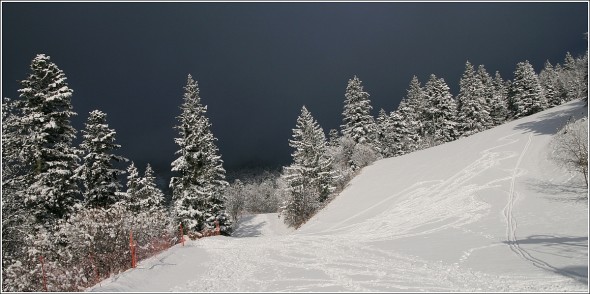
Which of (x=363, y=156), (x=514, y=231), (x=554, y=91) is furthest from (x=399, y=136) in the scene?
(x=514, y=231)

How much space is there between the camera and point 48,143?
19.9 m

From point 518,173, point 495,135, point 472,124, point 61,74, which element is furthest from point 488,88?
point 61,74

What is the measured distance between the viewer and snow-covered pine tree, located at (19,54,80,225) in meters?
18.7

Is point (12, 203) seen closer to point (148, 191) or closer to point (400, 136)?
point (148, 191)

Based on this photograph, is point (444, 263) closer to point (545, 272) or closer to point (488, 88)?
point (545, 272)

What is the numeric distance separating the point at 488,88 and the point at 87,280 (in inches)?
2716

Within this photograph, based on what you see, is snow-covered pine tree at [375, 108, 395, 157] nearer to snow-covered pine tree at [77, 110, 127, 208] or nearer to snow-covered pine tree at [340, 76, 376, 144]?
snow-covered pine tree at [340, 76, 376, 144]

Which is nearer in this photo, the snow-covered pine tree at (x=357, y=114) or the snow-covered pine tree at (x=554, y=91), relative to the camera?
the snow-covered pine tree at (x=357, y=114)

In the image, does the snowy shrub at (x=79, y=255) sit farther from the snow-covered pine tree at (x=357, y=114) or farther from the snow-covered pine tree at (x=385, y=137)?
the snow-covered pine tree at (x=385, y=137)

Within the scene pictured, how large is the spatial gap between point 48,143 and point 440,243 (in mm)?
21359

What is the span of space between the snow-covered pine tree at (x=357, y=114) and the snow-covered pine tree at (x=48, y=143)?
37.3m

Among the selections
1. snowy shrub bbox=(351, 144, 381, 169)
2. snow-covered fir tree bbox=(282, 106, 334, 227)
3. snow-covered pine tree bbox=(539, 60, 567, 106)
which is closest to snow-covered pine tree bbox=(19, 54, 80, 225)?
snow-covered fir tree bbox=(282, 106, 334, 227)

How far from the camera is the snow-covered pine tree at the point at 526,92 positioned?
6031cm

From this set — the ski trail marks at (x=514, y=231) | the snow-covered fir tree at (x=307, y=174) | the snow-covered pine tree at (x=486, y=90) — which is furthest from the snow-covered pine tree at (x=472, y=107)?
the ski trail marks at (x=514, y=231)
